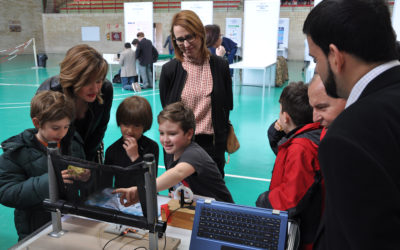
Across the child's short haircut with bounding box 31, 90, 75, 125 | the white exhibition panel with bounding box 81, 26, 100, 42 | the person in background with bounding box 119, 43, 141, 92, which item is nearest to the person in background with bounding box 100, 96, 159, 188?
the child's short haircut with bounding box 31, 90, 75, 125

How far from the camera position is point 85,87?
80.9 inches

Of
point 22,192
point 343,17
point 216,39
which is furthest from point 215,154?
point 216,39

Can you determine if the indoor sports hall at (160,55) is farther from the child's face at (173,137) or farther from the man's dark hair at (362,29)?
the child's face at (173,137)

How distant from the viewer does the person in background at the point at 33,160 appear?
1668 mm

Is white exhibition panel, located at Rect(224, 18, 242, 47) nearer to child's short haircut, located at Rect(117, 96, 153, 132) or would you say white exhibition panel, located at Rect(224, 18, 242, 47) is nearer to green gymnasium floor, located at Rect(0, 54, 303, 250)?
green gymnasium floor, located at Rect(0, 54, 303, 250)

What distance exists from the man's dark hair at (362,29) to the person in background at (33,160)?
1459 millimetres

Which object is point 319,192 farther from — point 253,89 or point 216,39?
point 253,89

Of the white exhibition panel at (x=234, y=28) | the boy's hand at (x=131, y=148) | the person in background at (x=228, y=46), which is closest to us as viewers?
the boy's hand at (x=131, y=148)

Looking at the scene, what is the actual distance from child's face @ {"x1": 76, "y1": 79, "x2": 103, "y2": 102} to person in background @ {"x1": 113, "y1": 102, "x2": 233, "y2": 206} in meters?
0.47

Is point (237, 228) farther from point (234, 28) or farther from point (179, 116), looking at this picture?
point (234, 28)

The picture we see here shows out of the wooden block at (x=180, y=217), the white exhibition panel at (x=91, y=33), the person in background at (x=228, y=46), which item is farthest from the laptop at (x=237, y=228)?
the white exhibition panel at (x=91, y=33)

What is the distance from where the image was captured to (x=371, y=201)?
711 mm

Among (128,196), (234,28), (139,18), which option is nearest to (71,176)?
(128,196)

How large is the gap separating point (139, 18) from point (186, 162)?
1107 centimetres
